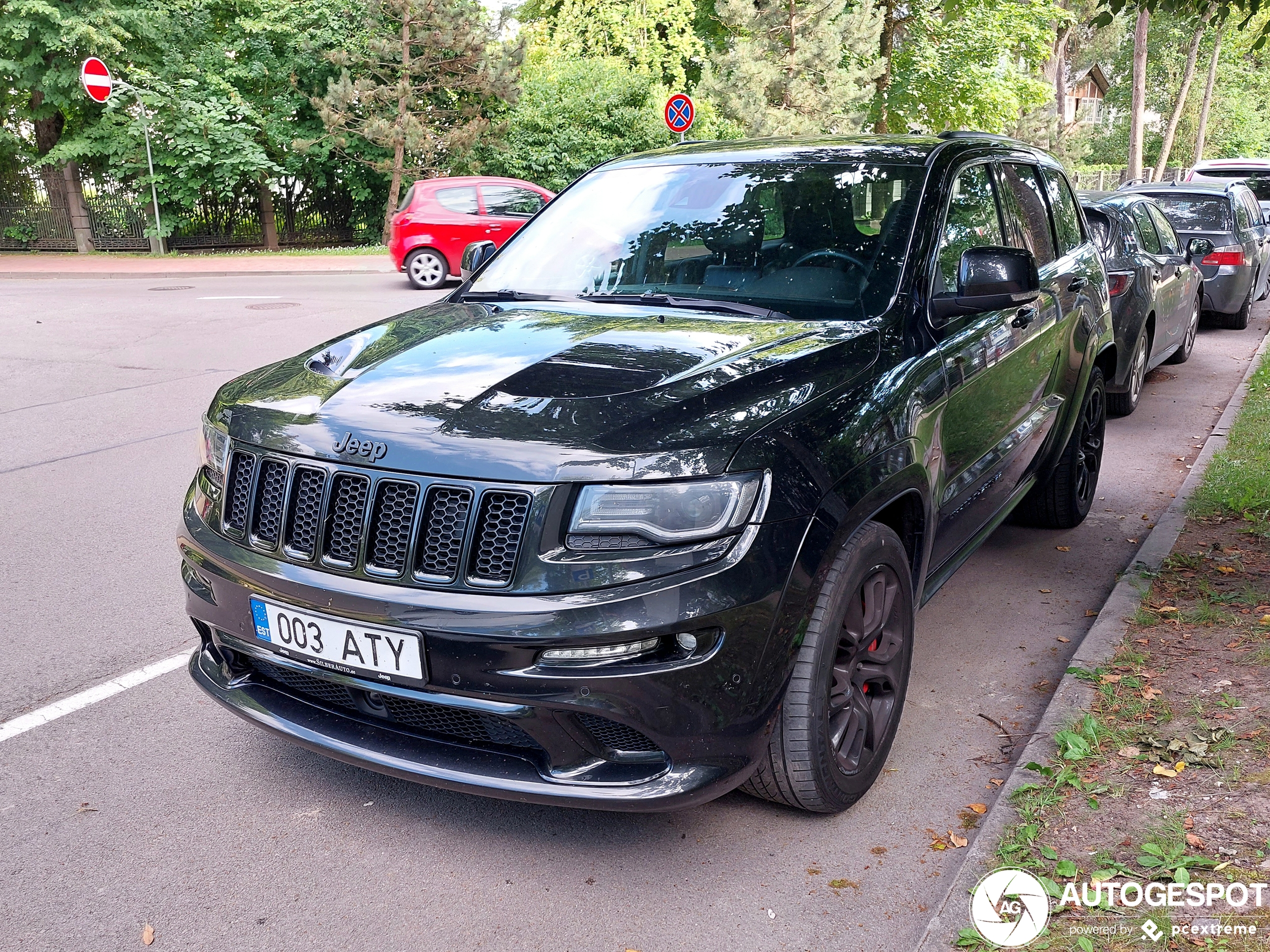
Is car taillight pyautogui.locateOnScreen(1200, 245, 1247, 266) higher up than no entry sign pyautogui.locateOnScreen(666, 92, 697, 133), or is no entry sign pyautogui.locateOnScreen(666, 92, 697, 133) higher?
no entry sign pyautogui.locateOnScreen(666, 92, 697, 133)

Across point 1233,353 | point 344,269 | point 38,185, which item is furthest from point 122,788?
point 38,185

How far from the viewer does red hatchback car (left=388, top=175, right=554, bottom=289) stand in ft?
60.6

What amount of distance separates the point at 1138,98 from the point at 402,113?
20252 mm

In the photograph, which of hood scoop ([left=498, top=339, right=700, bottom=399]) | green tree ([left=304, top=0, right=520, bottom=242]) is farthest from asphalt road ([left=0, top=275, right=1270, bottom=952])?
green tree ([left=304, top=0, right=520, bottom=242])

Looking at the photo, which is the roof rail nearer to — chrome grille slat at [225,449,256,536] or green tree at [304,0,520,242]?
chrome grille slat at [225,449,256,536]

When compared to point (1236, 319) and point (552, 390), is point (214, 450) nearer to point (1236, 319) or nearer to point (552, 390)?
point (552, 390)

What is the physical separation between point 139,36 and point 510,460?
28.2 metres

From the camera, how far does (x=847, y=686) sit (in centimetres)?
312

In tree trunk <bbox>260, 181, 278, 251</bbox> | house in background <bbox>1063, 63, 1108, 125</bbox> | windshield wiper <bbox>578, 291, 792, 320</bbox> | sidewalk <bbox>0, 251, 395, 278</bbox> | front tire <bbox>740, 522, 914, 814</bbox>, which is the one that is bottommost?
sidewalk <bbox>0, 251, 395, 278</bbox>

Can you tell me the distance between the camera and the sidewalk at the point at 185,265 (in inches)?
882

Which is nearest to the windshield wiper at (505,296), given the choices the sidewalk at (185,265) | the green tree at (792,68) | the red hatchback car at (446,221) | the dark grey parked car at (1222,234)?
the dark grey parked car at (1222,234)

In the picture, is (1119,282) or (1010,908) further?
(1119,282)

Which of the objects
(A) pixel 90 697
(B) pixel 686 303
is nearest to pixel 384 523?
(B) pixel 686 303

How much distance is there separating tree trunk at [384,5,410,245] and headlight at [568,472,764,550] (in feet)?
76.6
